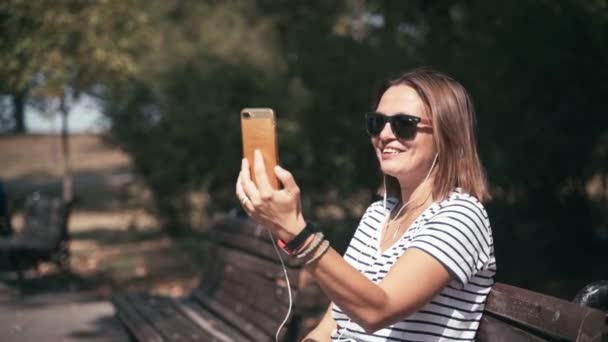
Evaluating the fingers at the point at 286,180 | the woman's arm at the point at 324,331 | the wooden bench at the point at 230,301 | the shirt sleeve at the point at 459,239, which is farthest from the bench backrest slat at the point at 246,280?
the fingers at the point at 286,180

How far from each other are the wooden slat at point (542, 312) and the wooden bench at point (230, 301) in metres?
1.36

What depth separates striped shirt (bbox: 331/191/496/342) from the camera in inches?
93.2

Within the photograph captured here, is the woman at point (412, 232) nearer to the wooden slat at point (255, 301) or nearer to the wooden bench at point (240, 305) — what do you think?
the wooden bench at point (240, 305)

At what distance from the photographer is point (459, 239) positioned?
2385 millimetres

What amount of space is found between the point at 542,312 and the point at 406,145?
68 centimetres

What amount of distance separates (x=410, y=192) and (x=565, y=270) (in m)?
5.88

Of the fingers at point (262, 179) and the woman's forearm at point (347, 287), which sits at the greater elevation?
the fingers at point (262, 179)

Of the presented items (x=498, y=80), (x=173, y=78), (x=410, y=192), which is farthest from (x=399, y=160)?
(x=173, y=78)

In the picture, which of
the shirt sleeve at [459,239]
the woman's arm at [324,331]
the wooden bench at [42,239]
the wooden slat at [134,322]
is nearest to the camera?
the shirt sleeve at [459,239]

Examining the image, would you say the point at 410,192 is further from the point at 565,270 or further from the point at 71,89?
the point at 71,89

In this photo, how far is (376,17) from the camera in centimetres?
857

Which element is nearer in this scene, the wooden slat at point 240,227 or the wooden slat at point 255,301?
the wooden slat at point 255,301

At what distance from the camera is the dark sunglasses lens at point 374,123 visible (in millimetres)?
2688

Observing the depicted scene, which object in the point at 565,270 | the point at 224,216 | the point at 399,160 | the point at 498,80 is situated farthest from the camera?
the point at 565,270
